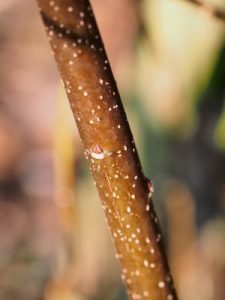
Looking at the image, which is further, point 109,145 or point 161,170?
point 161,170

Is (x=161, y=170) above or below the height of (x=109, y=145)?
below

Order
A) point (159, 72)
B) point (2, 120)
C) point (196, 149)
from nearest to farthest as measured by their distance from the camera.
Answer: point (159, 72)
point (196, 149)
point (2, 120)

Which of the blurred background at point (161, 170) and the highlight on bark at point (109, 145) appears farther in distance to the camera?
the blurred background at point (161, 170)

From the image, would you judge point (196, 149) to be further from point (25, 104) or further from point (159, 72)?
point (25, 104)

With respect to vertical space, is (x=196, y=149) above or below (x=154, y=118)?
below

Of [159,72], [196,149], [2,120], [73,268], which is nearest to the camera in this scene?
[159,72]

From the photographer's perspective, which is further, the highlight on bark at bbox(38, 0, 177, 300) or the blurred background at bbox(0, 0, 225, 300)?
the blurred background at bbox(0, 0, 225, 300)

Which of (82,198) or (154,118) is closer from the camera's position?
(154,118)

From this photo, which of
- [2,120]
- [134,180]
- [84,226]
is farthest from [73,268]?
[2,120]
